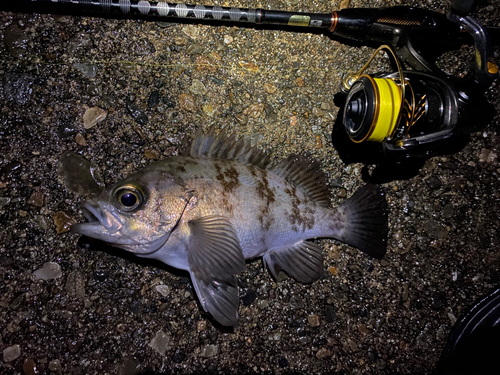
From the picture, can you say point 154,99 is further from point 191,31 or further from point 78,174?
point 78,174

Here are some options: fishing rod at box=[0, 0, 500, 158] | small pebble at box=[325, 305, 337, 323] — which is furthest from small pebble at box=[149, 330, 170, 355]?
fishing rod at box=[0, 0, 500, 158]

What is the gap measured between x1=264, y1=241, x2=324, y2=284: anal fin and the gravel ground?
12 centimetres

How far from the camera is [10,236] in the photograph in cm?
197

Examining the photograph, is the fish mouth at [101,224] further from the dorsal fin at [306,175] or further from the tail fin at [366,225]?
the tail fin at [366,225]

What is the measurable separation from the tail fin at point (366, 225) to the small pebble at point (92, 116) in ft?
5.50

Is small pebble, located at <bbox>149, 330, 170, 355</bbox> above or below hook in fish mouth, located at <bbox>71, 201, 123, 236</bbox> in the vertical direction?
below

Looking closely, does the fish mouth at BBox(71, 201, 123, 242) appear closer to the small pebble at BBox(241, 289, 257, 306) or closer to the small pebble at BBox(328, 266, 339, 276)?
the small pebble at BBox(241, 289, 257, 306)

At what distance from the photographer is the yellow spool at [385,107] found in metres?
1.73

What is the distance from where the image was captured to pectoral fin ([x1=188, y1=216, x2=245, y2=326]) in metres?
1.73

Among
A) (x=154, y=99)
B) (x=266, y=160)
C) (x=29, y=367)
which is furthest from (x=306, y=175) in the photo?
(x=29, y=367)

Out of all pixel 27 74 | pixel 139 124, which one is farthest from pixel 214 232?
pixel 27 74

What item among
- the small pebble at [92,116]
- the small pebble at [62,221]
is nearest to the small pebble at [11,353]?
the small pebble at [62,221]

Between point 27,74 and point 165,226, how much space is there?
1.40 metres

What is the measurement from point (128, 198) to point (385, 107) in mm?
1435
